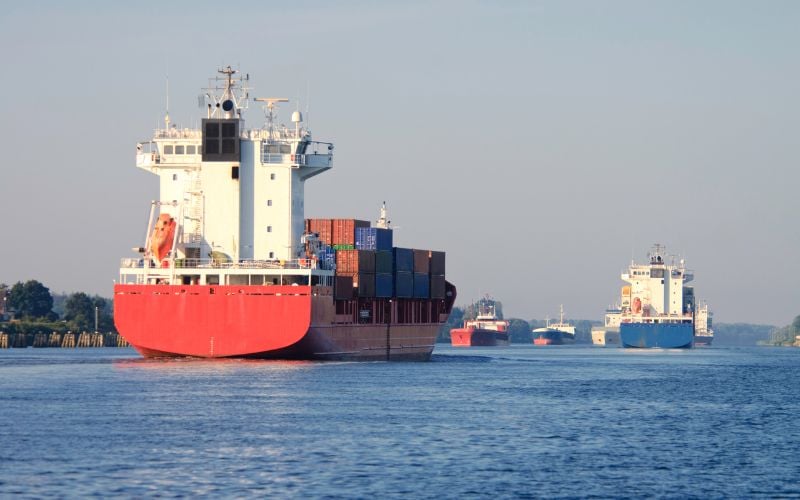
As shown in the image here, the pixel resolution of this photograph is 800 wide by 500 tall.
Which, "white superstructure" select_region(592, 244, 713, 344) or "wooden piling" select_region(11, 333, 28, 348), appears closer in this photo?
"wooden piling" select_region(11, 333, 28, 348)

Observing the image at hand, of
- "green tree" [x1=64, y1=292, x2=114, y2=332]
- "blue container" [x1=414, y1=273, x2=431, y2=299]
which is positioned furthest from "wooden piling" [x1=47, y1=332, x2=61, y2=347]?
"blue container" [x1=414, y1=273, x2=431, y2=299]

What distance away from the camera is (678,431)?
45.9 metres

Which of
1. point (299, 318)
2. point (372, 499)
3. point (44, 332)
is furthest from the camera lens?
point (44, 332)

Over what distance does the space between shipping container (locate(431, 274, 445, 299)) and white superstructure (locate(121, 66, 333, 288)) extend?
20.4 m

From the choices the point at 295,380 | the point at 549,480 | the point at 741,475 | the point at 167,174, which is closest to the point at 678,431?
the point at 741,475

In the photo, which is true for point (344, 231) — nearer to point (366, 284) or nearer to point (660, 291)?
point (366, 284)

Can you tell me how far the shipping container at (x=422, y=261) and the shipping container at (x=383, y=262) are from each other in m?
6.12

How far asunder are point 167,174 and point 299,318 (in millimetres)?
14217

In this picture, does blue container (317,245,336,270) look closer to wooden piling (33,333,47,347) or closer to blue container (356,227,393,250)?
blue container (356,227,393,250)

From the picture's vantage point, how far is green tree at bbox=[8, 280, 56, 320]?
16388 cm

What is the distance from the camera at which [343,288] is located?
79.8m

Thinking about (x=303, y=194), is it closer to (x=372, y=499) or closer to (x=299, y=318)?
(x=299, y=318)

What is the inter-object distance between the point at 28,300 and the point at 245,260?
92.8 m

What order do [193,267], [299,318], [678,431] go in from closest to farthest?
1. [678,431]
2. [299,318]
3. [193,267]
